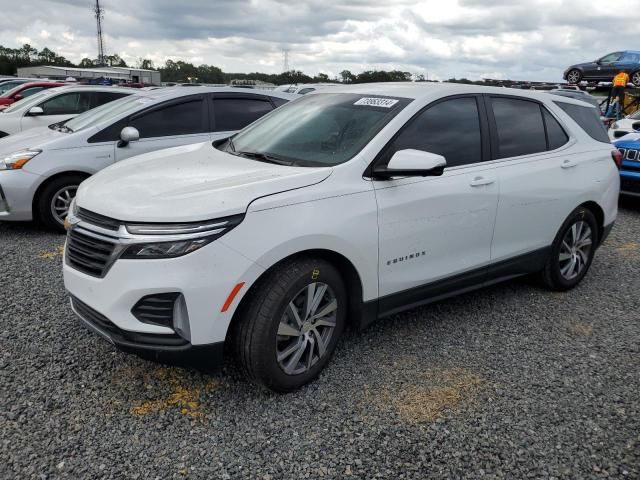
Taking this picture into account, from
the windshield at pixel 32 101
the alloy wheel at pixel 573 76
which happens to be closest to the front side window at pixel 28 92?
the windshield at pixel 32 101

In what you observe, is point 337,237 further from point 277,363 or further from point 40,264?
point 40,264

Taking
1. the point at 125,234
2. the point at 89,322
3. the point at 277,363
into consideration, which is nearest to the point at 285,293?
the point at 277,363

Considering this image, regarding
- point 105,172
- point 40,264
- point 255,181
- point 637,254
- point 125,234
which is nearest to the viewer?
point 125,234

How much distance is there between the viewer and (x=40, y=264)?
502 cm

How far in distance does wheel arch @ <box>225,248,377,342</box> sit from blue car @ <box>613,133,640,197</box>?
6.25m

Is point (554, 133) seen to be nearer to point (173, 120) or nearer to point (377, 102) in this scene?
point (377, 102)

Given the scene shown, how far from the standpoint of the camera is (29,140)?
20.3 ft

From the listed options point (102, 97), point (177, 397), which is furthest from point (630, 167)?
point (102, 97)

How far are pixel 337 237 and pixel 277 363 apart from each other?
744 millimetres

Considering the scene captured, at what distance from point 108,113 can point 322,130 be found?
3.94 m

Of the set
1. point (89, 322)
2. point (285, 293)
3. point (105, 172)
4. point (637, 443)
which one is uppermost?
point (105, 172)

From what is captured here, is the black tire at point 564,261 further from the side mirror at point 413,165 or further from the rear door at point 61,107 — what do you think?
A: the rear door at point 61,107

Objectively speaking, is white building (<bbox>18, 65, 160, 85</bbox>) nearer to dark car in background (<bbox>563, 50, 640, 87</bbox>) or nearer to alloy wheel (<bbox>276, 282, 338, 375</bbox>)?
dark car in background (<bbox>563, 50, 640, 87</bbox>)

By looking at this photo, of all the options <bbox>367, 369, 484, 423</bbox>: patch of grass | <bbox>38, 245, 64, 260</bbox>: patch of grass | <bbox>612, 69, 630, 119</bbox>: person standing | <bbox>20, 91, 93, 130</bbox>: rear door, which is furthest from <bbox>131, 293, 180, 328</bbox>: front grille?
<bbox>612, 69, 630, 119</bbox>: person standing
